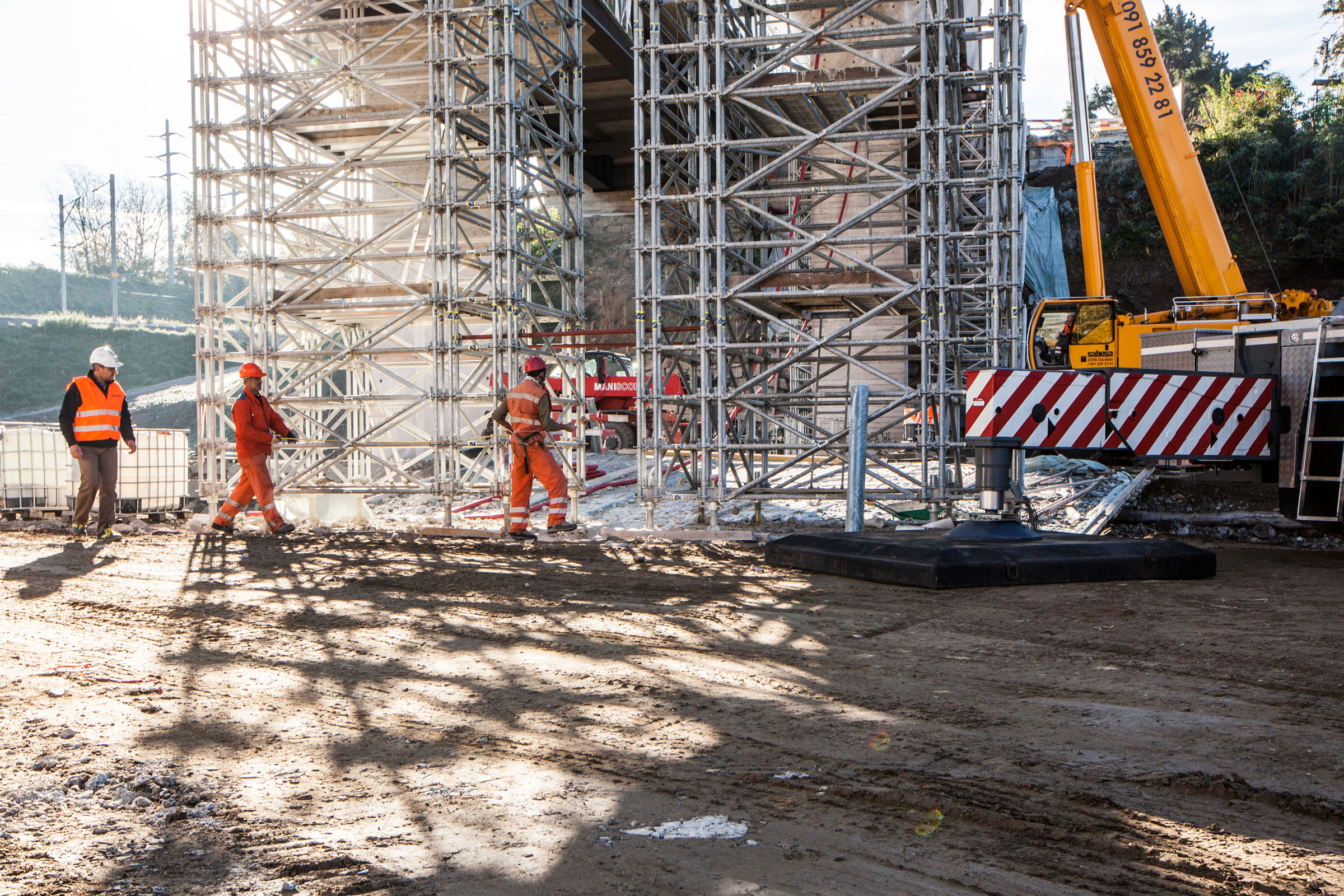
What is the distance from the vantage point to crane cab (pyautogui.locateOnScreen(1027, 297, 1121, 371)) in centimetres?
1636

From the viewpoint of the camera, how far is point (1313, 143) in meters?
33.0

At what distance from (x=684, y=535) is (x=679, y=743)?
779cm

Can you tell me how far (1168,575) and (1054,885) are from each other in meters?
6.17

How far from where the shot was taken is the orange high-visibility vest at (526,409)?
12.0 metres

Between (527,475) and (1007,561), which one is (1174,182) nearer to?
(1007,561)

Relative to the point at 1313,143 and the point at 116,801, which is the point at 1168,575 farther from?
the point at 1313,143

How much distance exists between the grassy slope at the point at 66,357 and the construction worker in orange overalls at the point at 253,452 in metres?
34.9

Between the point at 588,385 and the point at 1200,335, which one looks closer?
the point at 1200,335

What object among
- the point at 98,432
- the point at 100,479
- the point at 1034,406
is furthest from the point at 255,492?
the point at 1034,406

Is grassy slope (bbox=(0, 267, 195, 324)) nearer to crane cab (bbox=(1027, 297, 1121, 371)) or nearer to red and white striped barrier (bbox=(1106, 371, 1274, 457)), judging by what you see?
crane cab (bbox=(1027, 297, 1121, 371))

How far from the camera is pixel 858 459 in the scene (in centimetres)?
1023

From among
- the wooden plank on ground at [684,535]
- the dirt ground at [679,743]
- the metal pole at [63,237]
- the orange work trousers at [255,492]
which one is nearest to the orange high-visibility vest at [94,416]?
the orange work trousers at [255,492]

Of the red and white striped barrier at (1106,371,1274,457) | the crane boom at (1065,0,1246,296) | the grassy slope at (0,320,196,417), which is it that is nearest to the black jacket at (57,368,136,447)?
the red and white striped barrier at (1106,371,1274,457)

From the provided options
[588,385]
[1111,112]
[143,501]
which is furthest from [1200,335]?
[1111,112]
